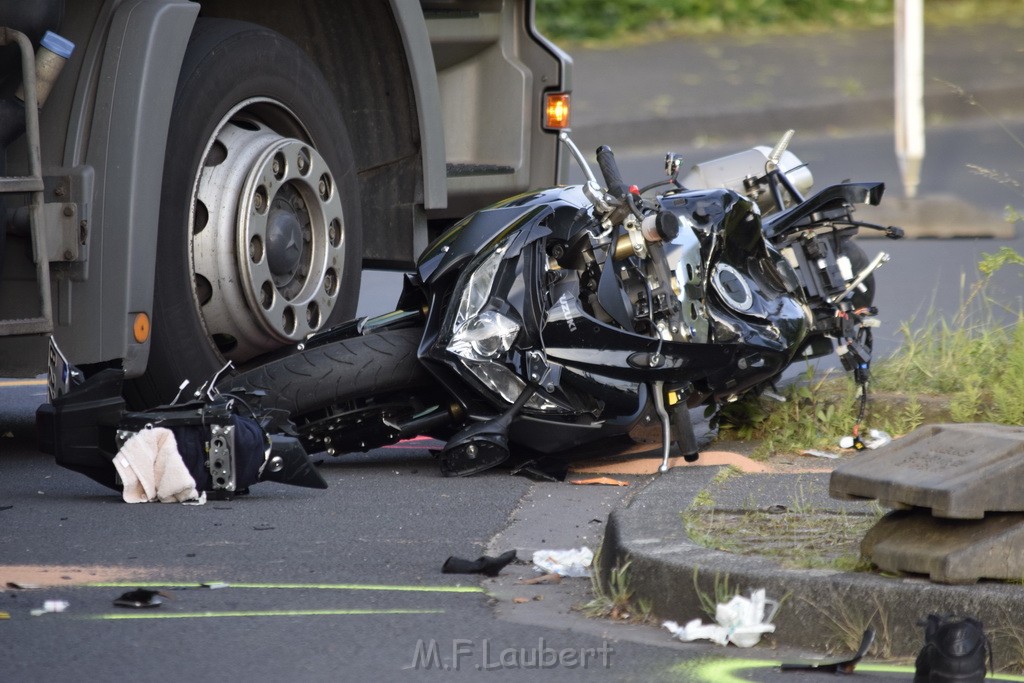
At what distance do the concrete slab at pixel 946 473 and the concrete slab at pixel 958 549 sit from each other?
0.05 metres

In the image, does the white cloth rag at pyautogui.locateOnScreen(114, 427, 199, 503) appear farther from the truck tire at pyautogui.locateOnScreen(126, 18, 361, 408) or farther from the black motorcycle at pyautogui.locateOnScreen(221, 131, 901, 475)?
the truck tire at pyautogui.locateOnScreen(126, 18, 361, 408)

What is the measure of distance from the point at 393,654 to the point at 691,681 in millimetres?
627

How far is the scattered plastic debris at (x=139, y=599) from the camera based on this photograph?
3.77 meters

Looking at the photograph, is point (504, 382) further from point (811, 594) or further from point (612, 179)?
point (811, 594)

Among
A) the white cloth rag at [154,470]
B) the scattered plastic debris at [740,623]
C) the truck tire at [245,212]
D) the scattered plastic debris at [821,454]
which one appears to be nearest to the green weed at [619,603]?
the scattered plastic debris at [740,623]

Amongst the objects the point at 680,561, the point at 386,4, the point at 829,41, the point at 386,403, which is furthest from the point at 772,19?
the point at 680,561

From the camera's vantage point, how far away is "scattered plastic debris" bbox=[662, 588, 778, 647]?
354cm

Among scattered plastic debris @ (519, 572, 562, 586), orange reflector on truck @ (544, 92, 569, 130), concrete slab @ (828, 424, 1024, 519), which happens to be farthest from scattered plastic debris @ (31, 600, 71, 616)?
orange reflector on truck @ (544, 92, 569, 130)

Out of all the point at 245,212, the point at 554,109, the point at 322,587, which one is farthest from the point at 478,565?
the point at 554,109

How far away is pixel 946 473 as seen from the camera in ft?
11.8

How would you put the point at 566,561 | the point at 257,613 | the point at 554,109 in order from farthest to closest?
the point at 554,109 < the point at 566,561 < the point at 257,613

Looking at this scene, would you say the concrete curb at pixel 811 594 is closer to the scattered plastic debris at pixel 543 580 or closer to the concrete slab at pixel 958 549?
the concrete slab at pixel 958 549

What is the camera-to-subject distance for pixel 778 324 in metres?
5.42

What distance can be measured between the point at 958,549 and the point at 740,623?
48 centimetres
